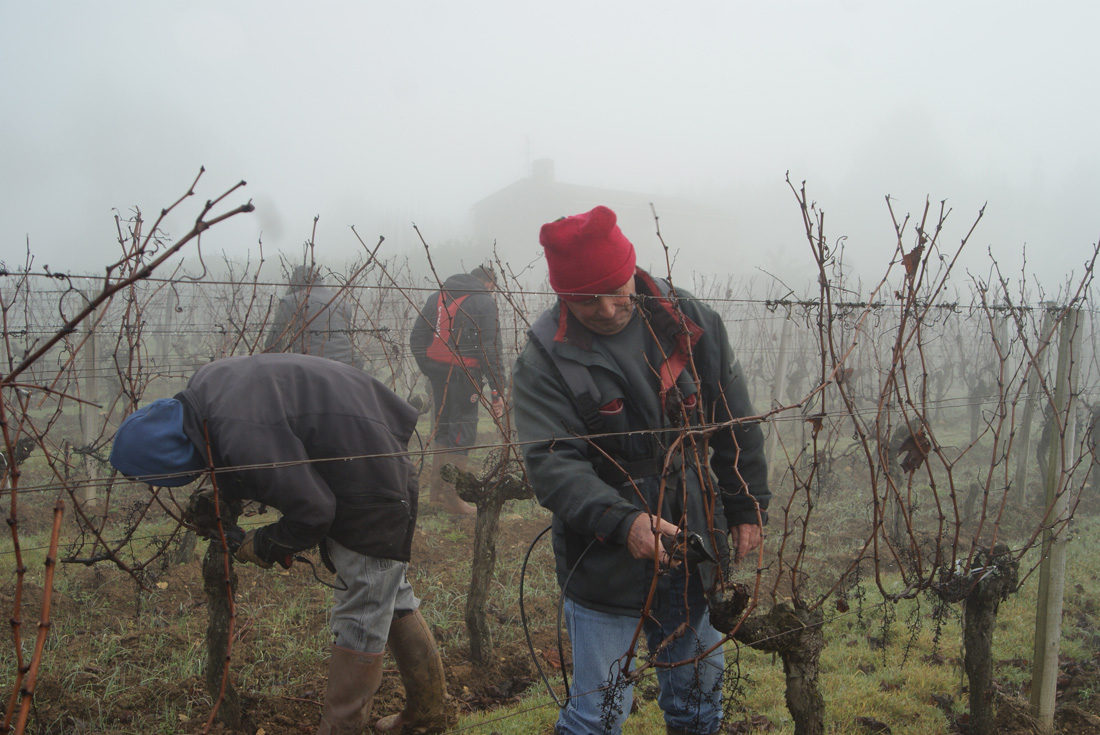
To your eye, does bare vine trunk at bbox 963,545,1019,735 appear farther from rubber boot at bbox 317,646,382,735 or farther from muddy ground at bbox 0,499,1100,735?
rubber boot at bbox 317,646,382,735

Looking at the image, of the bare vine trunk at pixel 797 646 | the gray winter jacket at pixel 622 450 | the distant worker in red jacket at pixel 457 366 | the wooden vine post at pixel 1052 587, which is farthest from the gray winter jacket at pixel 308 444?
the distant worker in red jacket at pixel 457 366

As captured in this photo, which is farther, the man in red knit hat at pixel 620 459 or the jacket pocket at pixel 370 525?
the jacket pocket at pixel 370 525

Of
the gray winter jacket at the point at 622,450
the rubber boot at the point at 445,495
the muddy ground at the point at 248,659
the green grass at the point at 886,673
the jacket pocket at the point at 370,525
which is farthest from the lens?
the rubber boot at the point at 445,495

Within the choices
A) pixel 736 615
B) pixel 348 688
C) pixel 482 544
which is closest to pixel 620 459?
→ pixel 736 615

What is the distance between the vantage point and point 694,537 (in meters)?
1.78

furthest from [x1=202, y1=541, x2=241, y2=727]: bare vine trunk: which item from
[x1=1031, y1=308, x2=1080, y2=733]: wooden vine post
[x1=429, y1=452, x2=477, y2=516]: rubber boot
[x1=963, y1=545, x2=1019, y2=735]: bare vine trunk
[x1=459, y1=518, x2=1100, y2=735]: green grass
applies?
[x1=429, y1=452, x2=477, y2=516]: rubber boot

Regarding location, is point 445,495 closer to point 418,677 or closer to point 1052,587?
point 418,677

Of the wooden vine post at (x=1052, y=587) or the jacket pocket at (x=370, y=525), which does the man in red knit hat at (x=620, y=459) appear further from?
the wooden vine post at (x=1052, y=587)

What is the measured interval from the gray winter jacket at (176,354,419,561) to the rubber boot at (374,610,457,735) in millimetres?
423

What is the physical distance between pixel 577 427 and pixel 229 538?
4.21ft

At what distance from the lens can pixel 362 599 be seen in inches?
91.9

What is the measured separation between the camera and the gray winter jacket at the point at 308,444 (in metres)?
2.03

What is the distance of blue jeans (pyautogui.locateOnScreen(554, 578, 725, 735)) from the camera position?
6.27ft

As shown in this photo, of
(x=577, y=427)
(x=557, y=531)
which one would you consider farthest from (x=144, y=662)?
(x=577, y=427)
